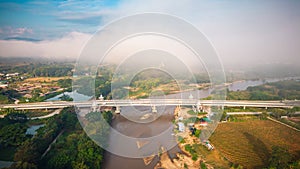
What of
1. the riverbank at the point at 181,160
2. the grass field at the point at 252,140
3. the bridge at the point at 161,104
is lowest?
the riverbank at the point at 181,160

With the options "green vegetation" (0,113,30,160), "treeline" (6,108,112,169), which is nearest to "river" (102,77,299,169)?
"treeline" (6,108,112,169)

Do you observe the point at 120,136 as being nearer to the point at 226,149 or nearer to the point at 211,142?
the point at 211,142

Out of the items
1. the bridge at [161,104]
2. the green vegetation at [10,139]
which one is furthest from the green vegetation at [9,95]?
the green vegetation at [10,139]

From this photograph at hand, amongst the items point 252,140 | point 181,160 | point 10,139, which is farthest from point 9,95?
point 252,140

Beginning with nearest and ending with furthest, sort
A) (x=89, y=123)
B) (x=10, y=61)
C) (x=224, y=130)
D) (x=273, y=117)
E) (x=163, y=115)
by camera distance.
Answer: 1. (x=89, y=123)
2. (x=224, y=130)
3. (x=273, y=117)
4. (x=163, y=115)
5. (x=10, y=61)

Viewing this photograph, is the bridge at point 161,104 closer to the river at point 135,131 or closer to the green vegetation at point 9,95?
the river at point 135,131

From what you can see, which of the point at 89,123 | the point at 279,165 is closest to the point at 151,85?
the point at 89,123

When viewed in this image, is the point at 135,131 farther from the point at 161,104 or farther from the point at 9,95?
the point at 9,95

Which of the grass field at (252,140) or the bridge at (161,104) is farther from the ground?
the bridge at (161,104)
